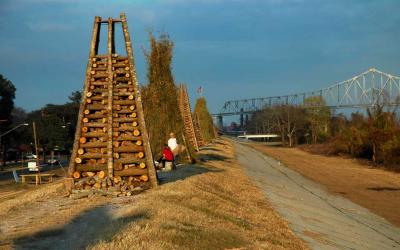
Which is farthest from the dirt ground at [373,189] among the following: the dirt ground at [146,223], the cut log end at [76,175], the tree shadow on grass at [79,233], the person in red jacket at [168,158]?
the tree shadow on grass at [79,233]

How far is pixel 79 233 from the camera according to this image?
28.4 feet

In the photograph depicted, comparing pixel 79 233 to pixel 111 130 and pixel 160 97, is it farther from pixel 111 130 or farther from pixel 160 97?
pixel 160 97

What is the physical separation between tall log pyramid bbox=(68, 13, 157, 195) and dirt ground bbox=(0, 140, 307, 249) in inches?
30.0

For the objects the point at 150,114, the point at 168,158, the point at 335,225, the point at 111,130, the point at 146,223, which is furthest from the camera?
the point at 150,114

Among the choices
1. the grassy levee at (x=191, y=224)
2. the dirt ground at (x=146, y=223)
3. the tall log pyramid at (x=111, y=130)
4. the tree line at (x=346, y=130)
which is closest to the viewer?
the grassy levee at (x=191, y=224)

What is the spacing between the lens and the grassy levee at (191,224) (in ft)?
24.9

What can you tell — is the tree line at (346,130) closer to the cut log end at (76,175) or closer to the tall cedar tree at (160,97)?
the tall cedar tree at (160,97)

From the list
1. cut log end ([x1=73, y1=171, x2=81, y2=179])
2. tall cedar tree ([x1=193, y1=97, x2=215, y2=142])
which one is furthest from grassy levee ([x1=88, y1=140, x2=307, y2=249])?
tall cedar tree ([x1=193, y1=97, x2=215, y2=142])

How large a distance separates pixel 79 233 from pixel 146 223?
1081mm

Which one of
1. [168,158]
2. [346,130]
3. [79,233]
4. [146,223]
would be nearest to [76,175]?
[79,233]

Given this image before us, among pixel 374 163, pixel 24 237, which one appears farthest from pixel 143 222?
pixel 374 163

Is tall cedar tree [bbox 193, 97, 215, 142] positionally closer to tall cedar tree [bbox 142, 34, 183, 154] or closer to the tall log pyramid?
tall cedar tree [bbox 142, 34, 183, 154]

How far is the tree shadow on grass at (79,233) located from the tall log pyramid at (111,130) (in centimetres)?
332

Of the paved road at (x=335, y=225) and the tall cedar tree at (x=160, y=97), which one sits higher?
the tall cedar tree at (x=160, y=97)
